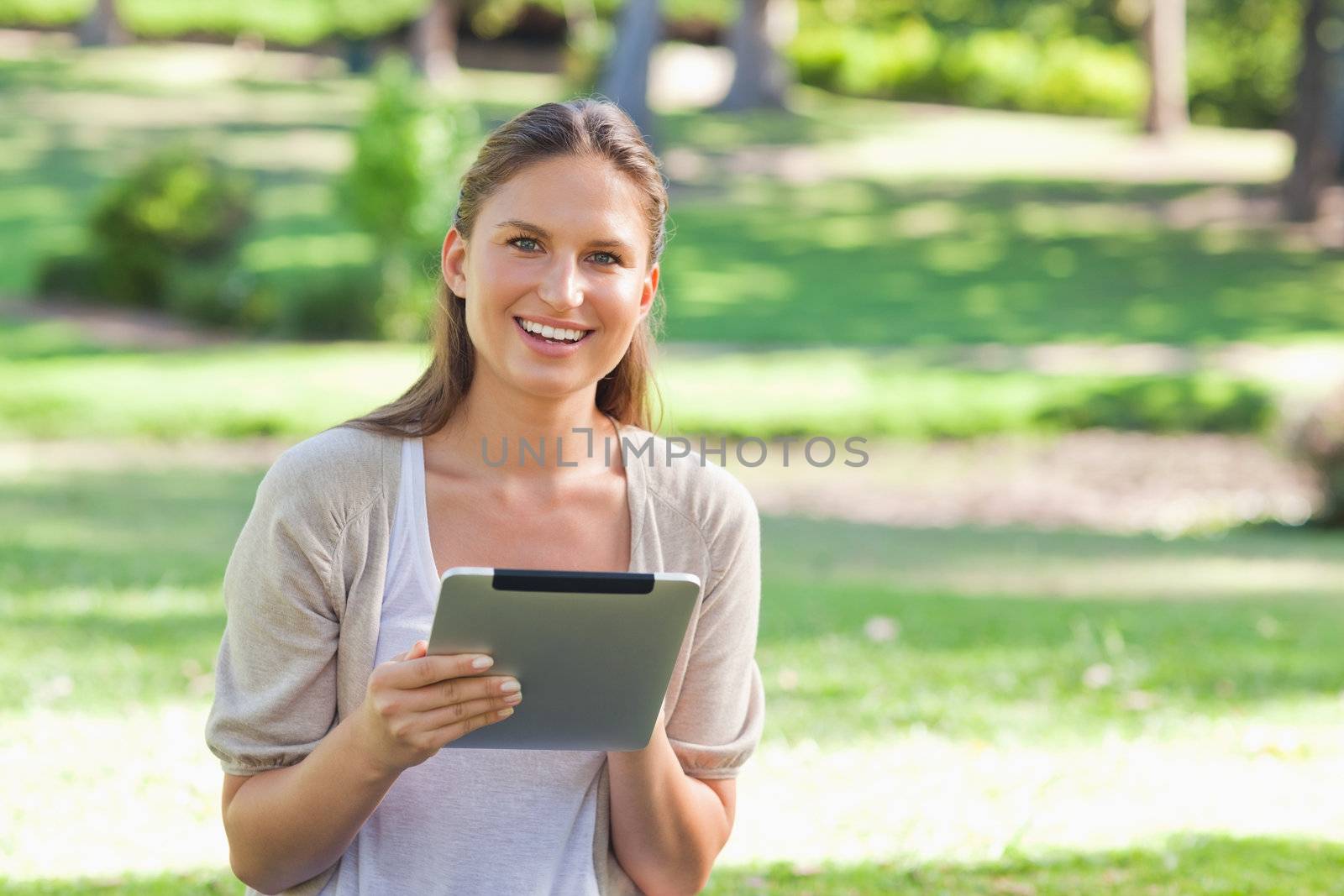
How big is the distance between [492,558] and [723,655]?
381 mm

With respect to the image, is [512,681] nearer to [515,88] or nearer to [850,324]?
[850,324]

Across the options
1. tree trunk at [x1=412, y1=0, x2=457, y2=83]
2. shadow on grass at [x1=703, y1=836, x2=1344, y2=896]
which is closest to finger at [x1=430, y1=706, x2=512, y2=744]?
shadow on grass at [x1=703, y1=836, x2=1344, y2=896]

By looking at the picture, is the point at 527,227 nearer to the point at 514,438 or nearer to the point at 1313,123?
the point at 514,438

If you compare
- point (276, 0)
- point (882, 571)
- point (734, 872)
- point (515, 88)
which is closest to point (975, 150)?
point (515, 88)

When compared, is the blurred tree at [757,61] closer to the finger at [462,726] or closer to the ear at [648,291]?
the ear at [648,291]

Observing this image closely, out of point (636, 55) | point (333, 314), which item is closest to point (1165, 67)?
point (636, 55)

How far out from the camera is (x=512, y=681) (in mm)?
2025

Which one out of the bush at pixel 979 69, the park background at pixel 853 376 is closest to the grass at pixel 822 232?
the park background at pixel 853 376

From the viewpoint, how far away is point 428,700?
6.59 feet

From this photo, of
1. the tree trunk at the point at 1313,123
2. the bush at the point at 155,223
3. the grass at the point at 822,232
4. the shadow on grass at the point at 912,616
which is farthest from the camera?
A: the tree trunk at the point at 1313,123

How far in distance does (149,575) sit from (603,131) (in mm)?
5318

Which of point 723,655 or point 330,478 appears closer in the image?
point 330,478

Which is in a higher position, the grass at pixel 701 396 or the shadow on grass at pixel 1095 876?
the shadow on grass at pixel 1095 876

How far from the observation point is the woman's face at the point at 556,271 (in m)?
2.26
